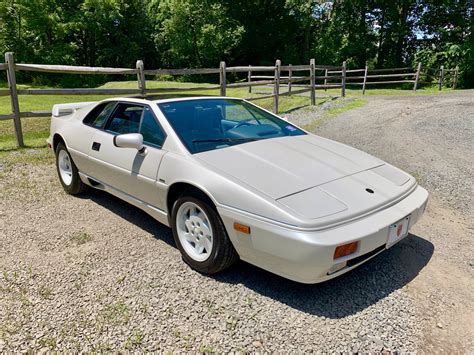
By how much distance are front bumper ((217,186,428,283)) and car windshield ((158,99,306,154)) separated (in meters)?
0.89

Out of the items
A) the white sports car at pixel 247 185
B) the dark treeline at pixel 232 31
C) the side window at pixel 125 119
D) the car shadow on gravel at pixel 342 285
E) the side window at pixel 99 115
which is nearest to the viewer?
the white sports car at pixel 247 185

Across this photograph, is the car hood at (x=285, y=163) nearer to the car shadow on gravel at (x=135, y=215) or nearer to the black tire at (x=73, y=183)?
the car shadow on gravel at (x=135, y=215)

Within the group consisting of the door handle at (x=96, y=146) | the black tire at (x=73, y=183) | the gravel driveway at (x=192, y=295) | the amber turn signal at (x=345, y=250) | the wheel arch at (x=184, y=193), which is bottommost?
the gravel driveway at (x=192, y=295)

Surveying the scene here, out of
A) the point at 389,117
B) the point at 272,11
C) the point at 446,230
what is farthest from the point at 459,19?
the point at 446,230

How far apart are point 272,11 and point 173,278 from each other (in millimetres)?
37979

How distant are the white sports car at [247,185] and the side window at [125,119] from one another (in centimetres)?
1

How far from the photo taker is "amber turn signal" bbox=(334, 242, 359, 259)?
2.47m

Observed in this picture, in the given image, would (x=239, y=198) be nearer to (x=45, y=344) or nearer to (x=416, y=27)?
(x=45, y=344)

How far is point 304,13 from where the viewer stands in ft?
112

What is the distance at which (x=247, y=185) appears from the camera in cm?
277

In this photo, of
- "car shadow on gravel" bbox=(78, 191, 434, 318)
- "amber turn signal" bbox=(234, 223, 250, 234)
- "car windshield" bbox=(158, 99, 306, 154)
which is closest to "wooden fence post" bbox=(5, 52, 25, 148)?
"car windshield" bbox=(158, 99, 306, 154)

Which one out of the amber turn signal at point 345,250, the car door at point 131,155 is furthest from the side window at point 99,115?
the amber turn signal at point 345,250

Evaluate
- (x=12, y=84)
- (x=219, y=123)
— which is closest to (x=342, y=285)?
(x=219, y=123)

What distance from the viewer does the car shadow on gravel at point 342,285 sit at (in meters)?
2.79
